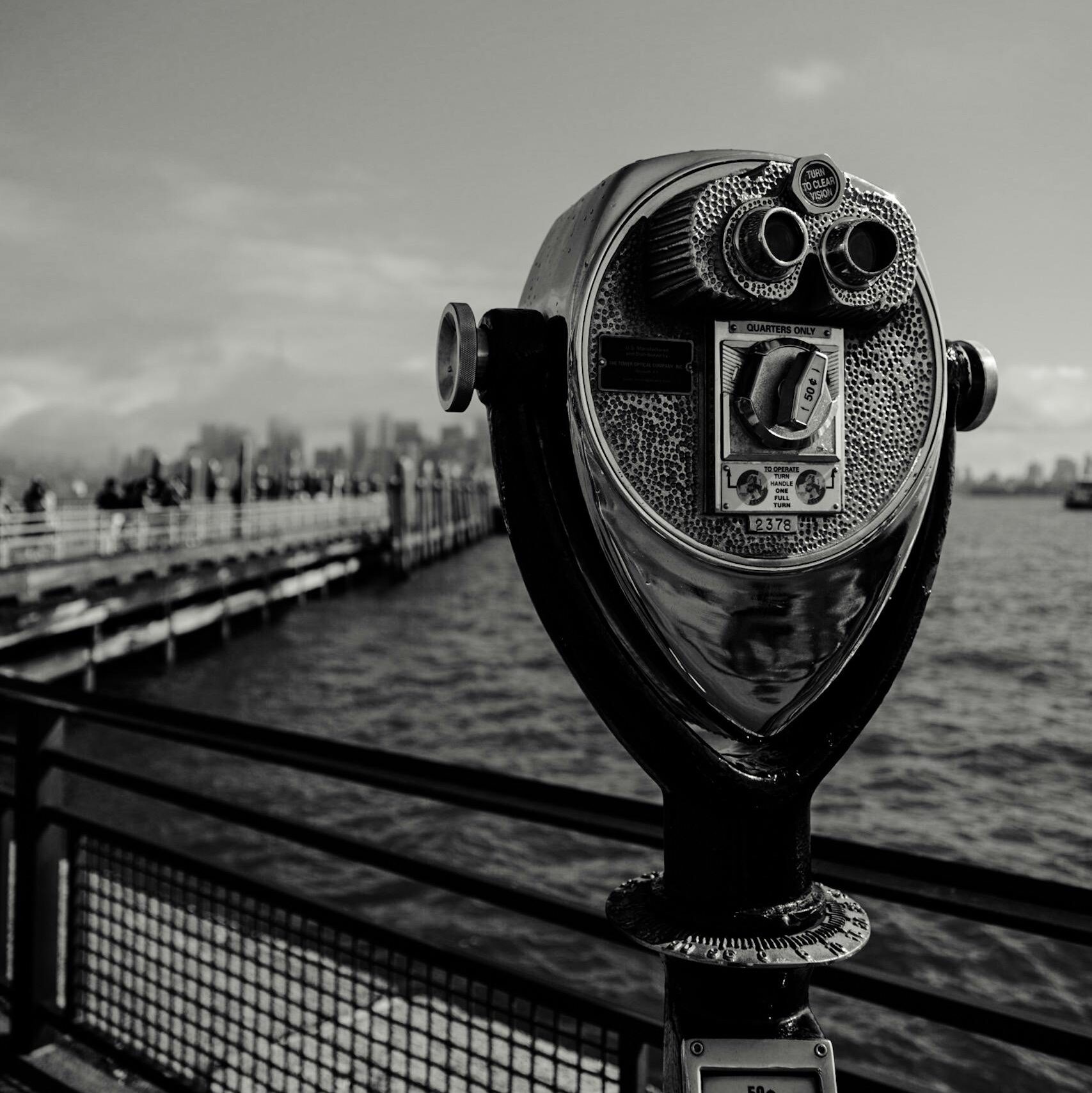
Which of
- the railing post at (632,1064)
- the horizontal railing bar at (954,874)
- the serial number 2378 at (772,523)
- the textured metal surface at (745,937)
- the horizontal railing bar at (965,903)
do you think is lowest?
the railing post at (632,1064)

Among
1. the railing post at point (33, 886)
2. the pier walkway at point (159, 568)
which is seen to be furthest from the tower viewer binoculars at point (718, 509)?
the pier walkway at point (159, 568)

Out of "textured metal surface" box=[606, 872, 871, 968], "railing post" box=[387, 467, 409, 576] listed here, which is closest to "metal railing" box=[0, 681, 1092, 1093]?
"textured metal surface" box=[606, 872, 871, 968]

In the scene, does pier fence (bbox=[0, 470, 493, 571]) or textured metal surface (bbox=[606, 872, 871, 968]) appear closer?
textured metal surface (bbox=[606, 872, 871, 968])

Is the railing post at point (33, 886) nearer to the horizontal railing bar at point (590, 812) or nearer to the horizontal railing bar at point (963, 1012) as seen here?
the horizontal railing bar at point (590, 812)

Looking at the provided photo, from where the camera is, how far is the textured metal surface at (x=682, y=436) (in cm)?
113

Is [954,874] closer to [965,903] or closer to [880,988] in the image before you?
[965,903]

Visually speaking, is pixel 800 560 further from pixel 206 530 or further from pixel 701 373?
pixel 206 530

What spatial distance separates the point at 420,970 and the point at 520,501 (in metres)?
6.58

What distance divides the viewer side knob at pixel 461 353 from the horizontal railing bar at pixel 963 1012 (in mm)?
785

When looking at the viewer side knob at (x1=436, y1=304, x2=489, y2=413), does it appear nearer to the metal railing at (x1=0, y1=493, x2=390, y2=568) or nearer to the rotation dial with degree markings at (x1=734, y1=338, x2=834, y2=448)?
the rotation dial with degree markings at (x1=734, y1=338, x2=834, y2=448)

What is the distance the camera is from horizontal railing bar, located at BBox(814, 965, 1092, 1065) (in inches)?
52.8

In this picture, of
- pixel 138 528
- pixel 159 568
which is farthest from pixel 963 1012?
pixel 138 528

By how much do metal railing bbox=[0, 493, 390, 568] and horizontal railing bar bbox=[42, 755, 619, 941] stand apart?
1121 cm

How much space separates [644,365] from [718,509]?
0.16 meters
